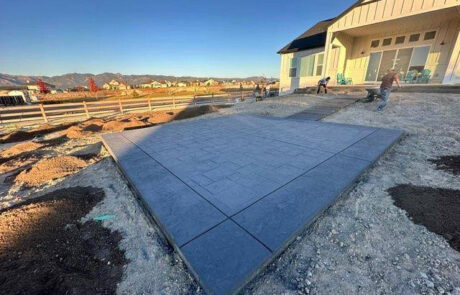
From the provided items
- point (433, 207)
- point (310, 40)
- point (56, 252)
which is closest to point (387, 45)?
point (310, 40)

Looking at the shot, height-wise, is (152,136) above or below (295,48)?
below

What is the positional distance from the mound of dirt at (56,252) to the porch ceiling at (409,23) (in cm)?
1369

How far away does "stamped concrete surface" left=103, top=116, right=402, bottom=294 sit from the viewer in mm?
1757

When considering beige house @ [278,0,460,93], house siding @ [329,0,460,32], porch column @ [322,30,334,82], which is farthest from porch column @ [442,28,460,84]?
porch column @ [322,30,334,82]

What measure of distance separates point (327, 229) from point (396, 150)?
3.49m

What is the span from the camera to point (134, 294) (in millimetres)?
1581

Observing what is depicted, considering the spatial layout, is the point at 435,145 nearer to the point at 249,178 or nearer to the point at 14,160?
the point at 249,178

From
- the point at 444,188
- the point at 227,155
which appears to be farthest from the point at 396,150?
the point at 227,155

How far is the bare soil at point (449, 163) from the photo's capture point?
326cm

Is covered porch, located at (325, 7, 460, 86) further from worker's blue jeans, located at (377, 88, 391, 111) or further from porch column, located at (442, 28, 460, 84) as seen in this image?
worker's blue jeans, located at (377, 88, 391, 111)

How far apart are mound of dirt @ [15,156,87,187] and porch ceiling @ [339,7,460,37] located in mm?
14111

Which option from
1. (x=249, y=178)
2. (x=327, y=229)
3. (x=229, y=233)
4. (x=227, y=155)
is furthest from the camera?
(x=227, y=155)

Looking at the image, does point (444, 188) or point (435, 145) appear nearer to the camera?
point (444, 188)

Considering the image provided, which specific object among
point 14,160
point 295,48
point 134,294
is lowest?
point 14,160
